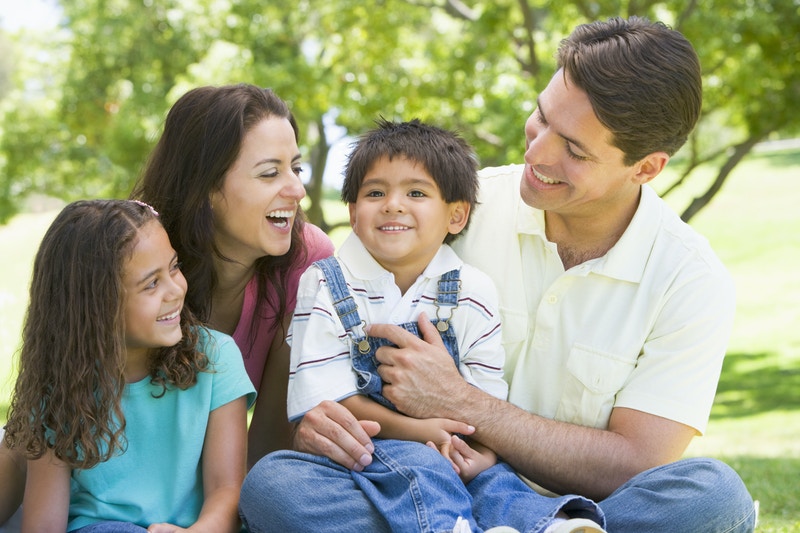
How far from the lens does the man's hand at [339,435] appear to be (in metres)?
2.86

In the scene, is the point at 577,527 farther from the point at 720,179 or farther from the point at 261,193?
the point at 720,179

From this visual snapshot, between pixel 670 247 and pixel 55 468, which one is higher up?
pixel 670 247

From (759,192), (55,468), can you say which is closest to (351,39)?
(55,468)

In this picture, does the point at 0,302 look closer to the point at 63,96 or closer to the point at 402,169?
the point at 63,96

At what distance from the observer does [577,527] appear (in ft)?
8.27

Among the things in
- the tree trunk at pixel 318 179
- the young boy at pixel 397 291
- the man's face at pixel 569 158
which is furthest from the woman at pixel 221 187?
the tree trunk at pixel 318 179

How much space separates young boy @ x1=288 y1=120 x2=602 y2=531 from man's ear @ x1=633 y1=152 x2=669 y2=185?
→ 22.8 inches

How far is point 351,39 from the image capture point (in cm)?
1116

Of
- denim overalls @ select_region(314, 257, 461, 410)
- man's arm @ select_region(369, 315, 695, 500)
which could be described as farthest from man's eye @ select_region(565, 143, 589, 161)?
man's arm @ select_region(369, 315, 695, 500)

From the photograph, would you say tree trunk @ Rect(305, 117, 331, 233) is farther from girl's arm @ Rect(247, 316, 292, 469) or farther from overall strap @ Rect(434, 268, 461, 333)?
overall strap @ Rect(434, 268, 461, 333)

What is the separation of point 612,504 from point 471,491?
426 mm

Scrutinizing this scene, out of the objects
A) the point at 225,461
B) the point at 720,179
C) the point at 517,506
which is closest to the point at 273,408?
the point at 225,461

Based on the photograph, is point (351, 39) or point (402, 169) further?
point (351, 39)

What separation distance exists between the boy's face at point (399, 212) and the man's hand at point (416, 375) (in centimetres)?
26
